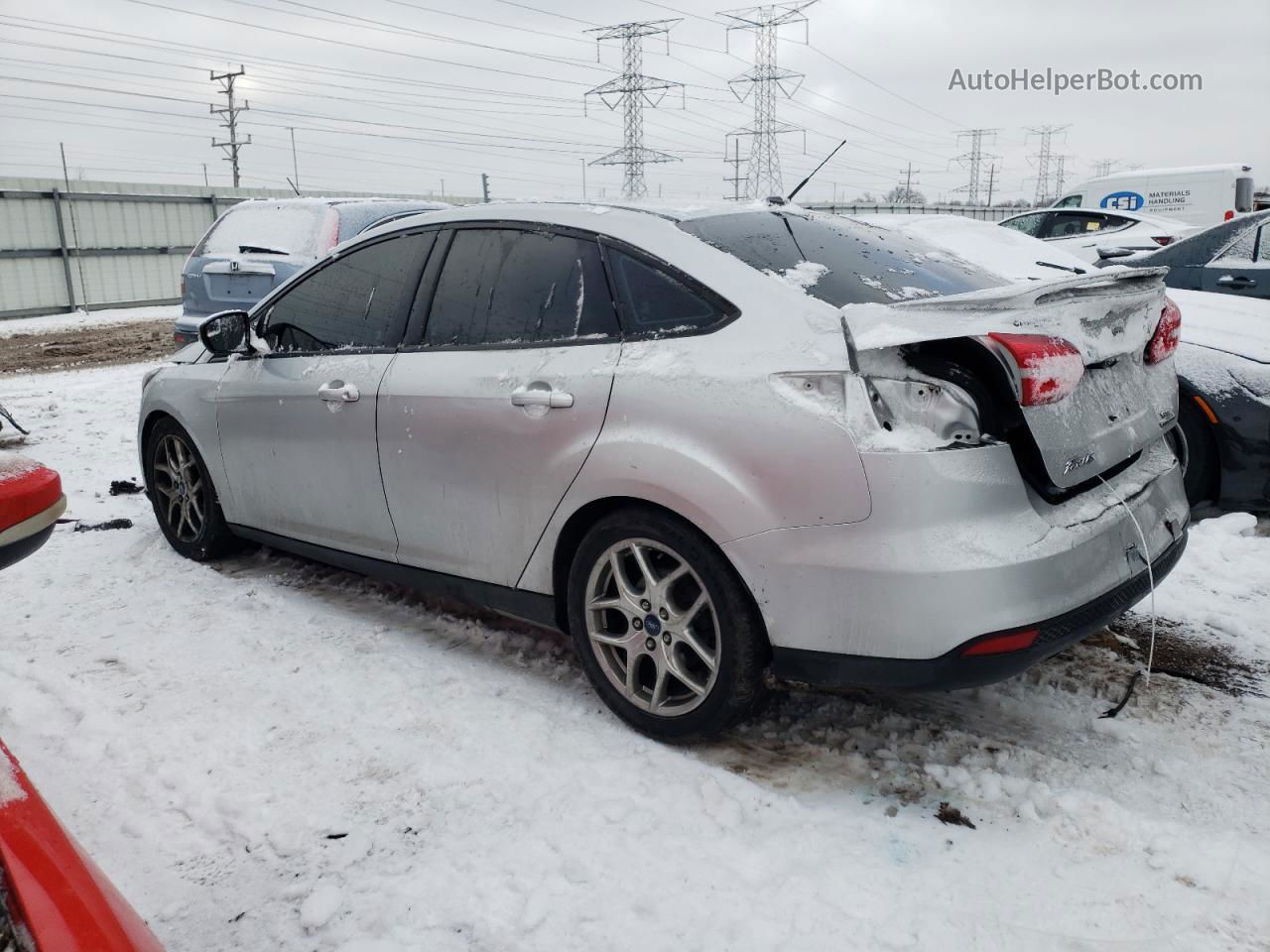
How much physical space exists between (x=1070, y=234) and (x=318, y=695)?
1359 cm

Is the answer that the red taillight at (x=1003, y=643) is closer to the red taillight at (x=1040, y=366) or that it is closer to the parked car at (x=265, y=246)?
the red taillight at (x=1040, y=366)

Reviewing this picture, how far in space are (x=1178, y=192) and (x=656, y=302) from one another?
777 inches

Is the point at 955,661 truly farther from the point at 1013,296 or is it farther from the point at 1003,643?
the point at 1013,296

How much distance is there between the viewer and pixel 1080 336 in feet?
8.75

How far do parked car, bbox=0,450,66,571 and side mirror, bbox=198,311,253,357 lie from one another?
269 cm

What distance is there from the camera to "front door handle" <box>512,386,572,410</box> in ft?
10.0

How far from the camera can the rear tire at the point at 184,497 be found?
15.4 ft

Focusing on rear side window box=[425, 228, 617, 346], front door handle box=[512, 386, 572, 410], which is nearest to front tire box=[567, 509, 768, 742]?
front door handle box=[512, 386, 572, 410]

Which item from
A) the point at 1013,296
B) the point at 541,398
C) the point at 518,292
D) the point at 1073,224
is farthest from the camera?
the point at 1073,224

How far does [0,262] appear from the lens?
58.7ft

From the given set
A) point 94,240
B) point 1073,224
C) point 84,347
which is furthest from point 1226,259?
point 94,240

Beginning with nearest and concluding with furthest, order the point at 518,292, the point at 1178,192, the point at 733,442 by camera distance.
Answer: the point at 733,442 → the point at 518,292 → the point at 1178,192

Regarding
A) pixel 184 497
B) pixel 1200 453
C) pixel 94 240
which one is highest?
pixel 94 240

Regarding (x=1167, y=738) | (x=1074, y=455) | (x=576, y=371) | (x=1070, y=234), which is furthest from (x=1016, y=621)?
(x=1070, y=234)
